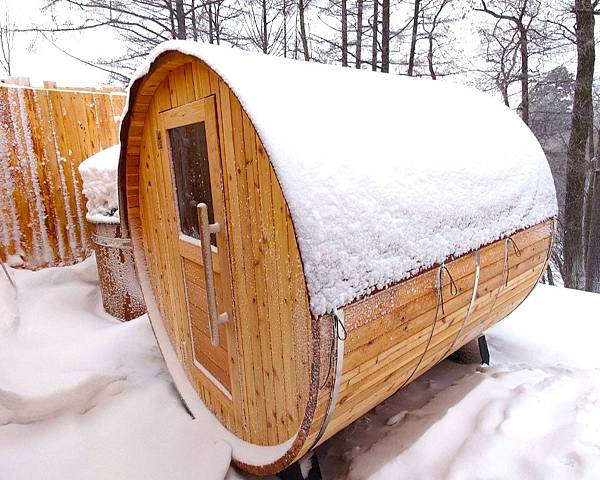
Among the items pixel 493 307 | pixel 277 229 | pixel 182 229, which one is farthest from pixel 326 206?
pixel 493 307

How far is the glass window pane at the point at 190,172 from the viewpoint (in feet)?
7.32

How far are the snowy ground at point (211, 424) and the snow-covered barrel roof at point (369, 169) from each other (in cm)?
119

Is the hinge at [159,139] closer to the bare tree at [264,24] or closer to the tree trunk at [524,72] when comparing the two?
the tree trunk at [524,72]

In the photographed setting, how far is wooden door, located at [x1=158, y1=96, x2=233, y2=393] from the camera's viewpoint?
6.69 feet

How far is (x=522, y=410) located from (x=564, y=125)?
12.5 m

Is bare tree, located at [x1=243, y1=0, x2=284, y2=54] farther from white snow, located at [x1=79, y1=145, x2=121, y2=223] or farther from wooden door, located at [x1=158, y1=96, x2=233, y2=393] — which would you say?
wooden door, located at [x1=158, y1=96, x2=233, y2=393]

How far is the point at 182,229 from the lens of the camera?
264 centimetres

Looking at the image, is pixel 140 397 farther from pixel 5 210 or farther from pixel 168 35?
pixel 168 35

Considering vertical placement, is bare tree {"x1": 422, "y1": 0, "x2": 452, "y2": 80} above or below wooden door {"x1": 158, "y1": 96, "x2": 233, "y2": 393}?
above

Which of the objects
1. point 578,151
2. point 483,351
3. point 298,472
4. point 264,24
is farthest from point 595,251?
point 264,24

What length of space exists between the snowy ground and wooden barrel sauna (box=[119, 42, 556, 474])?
389 mm

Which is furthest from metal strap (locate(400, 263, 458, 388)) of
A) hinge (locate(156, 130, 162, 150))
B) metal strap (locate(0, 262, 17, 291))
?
metal strap (locate(0, 262, 17, 291))

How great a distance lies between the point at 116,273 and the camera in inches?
152

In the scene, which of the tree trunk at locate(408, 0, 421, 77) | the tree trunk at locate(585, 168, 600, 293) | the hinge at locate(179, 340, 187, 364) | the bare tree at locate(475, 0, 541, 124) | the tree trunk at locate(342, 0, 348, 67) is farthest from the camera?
the tree trunk at locate(342, 0, 348, 67)
